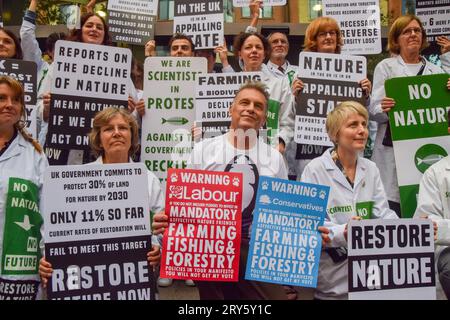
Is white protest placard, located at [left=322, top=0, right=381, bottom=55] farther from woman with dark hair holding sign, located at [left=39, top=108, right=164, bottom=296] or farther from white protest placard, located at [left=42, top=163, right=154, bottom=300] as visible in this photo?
white protest placard, located at [left=42, top=163, right=154, bottom=300]

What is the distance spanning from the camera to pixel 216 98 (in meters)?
5.55

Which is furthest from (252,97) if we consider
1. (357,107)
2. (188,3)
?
(188,3)

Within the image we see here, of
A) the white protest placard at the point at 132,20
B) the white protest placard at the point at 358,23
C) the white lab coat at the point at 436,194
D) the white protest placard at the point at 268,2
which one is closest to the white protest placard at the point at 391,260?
the white lab coat at the point at 436,194

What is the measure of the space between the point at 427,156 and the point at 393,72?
101 centimetres

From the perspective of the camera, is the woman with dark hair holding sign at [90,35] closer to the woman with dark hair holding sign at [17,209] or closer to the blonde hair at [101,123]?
the blonde hair at [101,123]

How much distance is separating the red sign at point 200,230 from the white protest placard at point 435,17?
4.40 m

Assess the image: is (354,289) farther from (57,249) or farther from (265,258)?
(57,249)

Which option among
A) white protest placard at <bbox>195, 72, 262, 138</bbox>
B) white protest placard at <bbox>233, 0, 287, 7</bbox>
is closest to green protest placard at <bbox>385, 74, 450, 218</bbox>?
white protest placard at <bbox>195, 72, 262, 138</bbox>

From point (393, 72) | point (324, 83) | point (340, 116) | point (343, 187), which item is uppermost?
point (393, 72)

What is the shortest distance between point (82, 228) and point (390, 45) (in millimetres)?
3791

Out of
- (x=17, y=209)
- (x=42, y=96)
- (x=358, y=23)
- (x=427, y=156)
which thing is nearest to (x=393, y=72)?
(x=427, y=156)

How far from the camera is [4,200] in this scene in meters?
3.78

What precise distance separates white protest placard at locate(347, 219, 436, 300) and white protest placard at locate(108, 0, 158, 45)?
502cm

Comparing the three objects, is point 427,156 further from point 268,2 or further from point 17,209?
point 17,209
